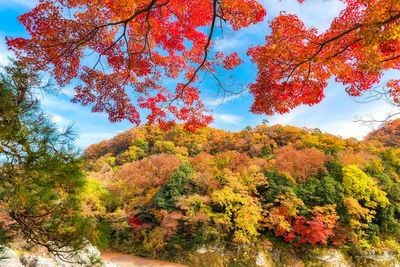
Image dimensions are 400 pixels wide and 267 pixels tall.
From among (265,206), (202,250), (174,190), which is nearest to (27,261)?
(174,190)

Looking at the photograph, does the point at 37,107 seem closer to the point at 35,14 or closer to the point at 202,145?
the point at 35,14

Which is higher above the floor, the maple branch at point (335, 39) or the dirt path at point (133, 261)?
the maple branch at point (335, 39)

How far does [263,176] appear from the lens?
9.34m

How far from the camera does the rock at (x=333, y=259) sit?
24.7 ft

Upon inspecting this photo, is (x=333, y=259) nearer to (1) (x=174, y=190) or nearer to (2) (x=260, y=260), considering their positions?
(2) (x=260, y=260)

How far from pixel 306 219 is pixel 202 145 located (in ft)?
46.1

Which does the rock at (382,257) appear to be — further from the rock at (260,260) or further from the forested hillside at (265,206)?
the rock at (260,260)

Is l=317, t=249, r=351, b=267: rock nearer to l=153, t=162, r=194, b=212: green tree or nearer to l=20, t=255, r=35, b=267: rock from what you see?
l=153, t=162, r=194, b=212: green tree

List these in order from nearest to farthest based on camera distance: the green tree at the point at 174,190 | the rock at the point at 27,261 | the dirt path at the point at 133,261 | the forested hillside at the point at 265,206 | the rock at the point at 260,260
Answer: the rock at the point at 27,261 → the rock at the point at 260,260 → the forested hillside at the point at 265,206 → the dirt path at the point at 133,261 → the green tree at the point at 174,190

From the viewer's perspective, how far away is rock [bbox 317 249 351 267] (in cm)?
752

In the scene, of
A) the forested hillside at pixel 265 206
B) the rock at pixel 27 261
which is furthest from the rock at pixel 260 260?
the rock at pixel 27 261

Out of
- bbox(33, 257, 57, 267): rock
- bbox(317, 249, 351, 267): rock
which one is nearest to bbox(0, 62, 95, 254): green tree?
bbox(33, 257, 57, 267): rock

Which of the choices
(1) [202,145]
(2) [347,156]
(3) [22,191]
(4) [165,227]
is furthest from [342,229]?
(1) [202,145]

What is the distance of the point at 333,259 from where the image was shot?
764cm
